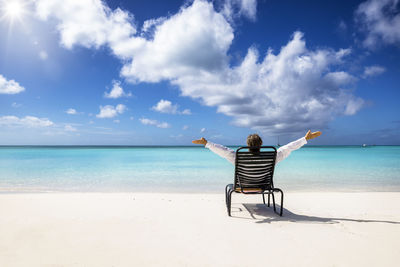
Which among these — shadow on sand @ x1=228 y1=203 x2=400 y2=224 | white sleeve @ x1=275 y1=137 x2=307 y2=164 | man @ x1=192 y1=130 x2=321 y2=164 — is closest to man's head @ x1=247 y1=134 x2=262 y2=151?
man @ x1=192 y1=130 x2=321 y2=164

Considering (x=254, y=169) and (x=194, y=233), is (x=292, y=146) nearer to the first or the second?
(x=254, y=169)

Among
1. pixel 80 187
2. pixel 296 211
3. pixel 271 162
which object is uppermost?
pixel 271 162

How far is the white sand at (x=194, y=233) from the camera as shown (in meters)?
2.53

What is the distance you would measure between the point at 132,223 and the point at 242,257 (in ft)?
6.45

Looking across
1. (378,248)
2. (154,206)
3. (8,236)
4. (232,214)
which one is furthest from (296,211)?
(8,236)

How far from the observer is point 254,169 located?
3934 mm

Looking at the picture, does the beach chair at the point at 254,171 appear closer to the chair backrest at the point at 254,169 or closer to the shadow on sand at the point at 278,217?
the chair backrest at the point at 254,169

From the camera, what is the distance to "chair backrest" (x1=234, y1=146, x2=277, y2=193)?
381 cm

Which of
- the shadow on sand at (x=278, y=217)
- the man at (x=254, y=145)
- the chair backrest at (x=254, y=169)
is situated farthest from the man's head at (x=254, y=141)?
the shadow on sand at (x=278, y=217)

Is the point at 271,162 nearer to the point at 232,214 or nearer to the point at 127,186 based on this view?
the point at 232,214

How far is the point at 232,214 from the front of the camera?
13.8 feet

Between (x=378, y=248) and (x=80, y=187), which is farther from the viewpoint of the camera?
(x=80, y=187)

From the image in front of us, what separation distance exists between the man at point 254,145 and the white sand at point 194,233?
1115 mm

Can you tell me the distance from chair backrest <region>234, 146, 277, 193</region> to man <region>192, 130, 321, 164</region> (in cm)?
14
